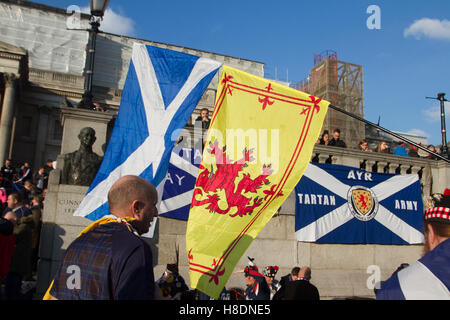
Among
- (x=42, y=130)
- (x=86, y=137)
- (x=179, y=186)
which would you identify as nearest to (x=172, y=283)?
(x=179, y=186)

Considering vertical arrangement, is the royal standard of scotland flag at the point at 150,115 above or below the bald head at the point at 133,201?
above

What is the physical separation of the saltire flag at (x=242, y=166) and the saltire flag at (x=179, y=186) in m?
3.73

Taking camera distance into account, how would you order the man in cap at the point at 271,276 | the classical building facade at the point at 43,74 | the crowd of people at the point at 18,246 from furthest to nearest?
the classical building facade at the point at 43,74, the man in cap at the point at 271,276, the crowd of people at the point at 18,246

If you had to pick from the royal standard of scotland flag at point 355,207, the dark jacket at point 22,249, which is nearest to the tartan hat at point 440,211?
the royal standard of scotland flag at point 355,207

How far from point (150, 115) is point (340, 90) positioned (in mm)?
43333

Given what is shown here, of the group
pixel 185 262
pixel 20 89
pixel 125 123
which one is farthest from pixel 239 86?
pixel 20 89

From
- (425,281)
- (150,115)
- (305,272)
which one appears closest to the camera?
(425,281)

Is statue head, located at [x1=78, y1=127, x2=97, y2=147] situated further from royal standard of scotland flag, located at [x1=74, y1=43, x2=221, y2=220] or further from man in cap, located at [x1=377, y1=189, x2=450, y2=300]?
man in cap, located at [x1=377, y1=189, x2=450, y2=300]

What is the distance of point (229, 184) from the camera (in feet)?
13.5

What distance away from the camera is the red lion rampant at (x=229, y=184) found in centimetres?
403

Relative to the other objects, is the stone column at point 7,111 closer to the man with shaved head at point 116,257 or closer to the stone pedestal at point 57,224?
the stone pedestal at point 57,224

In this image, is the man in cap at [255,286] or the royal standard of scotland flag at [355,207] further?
the royal standard of scotland flag at [355,207]

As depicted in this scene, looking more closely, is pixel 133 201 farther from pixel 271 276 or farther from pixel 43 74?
pixel 43 74
